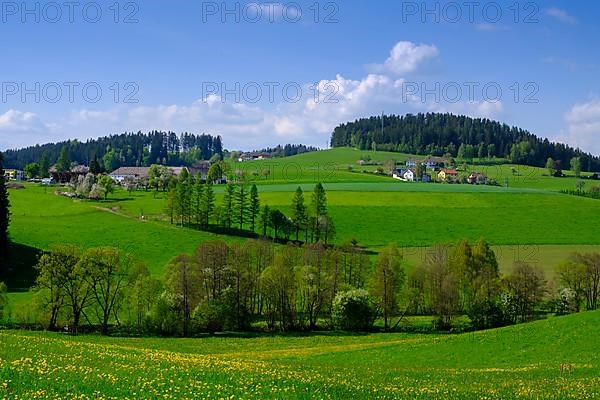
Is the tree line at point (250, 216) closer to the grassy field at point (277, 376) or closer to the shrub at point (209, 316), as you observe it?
the shrub at point (209, 316)

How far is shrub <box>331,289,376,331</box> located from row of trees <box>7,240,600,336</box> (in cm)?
11

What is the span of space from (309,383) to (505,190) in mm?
156257

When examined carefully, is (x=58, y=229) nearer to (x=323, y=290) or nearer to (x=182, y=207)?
(x=182, y=207)

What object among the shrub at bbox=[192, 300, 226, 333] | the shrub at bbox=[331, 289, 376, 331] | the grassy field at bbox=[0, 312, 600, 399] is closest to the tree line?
the shrub at bbox=[331, 289, 376, 331]

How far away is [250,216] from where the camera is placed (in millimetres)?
114062

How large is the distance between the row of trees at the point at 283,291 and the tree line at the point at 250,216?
33.1m

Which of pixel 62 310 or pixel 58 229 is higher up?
pixel 58 229

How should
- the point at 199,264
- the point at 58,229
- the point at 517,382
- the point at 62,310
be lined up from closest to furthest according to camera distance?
the point at 517,382 < the point at 62,310 < the point at 199,264 < the point at 58,229

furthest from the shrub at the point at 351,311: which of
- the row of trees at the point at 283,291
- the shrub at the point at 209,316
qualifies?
the shrub at the point at 209,316

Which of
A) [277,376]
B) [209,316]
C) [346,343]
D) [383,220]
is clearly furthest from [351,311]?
[383,220]

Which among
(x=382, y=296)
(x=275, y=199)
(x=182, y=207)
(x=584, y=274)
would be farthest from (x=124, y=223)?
(x=584, y=274)

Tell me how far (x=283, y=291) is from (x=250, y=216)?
167ft

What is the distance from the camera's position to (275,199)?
141 metres

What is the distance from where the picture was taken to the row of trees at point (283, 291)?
5909 centimetres
